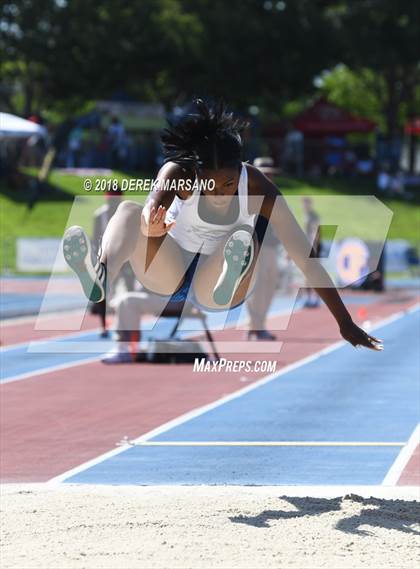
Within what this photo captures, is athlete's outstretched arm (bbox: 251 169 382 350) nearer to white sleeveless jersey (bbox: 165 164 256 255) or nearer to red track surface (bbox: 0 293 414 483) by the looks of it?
white sleeveless jersey (bbox: 165 164 256 255)

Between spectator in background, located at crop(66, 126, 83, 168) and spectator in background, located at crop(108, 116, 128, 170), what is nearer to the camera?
spectator in background, located at crop(108, 116, 128, 170)

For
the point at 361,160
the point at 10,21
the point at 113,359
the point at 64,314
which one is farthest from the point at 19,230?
the point at 361,160

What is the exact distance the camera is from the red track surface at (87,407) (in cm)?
814

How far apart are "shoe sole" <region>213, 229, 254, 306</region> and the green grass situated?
50.6 feet

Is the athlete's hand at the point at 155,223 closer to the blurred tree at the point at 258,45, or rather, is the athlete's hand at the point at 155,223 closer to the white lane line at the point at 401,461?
the white lane line at the point at 401,461

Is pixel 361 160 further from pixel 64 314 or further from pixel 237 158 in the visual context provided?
pixel 237 158

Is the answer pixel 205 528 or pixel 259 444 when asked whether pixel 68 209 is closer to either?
pixel 259 444

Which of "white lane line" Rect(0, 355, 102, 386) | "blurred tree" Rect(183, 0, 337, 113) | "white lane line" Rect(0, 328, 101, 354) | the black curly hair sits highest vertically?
"blurred tree" Rect(183, 0, 337, 113)

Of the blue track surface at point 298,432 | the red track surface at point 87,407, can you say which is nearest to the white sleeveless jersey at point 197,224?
the blue track surface at point 298,432

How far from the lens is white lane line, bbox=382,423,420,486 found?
734 cm

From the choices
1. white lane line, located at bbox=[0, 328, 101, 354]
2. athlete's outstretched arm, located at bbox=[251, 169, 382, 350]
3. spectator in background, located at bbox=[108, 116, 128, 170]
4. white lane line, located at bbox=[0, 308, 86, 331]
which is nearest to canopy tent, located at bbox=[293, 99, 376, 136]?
spectator in background, located at bbox=[108, 116, 128, 170]

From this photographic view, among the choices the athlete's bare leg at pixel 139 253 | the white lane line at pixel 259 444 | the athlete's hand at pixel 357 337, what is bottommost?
the white lane line at pixel 259 444

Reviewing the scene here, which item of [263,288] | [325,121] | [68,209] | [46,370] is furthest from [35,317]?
[325,121]

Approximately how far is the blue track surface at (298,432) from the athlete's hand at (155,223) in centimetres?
211
